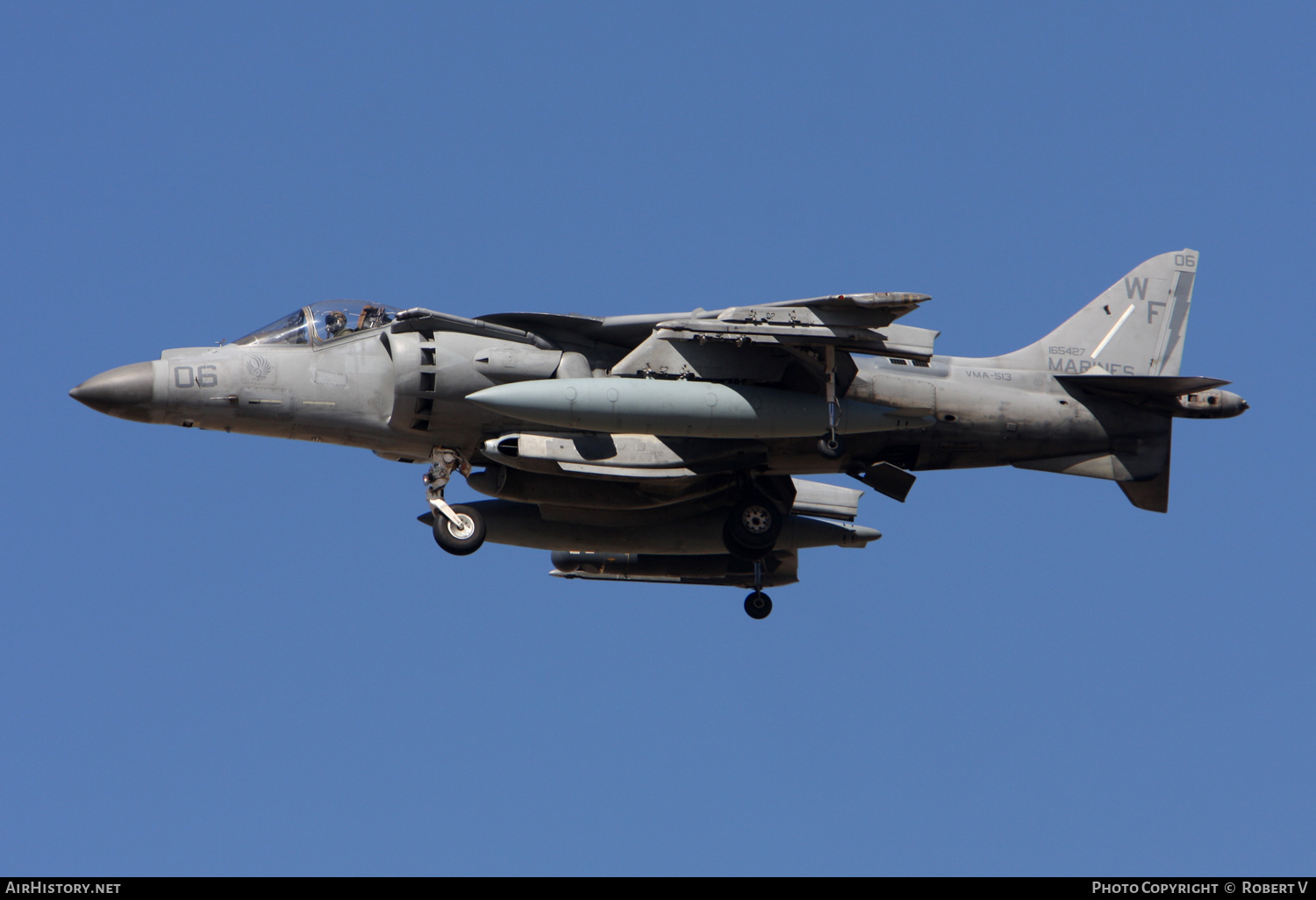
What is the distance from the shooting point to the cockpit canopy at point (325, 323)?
18891mm

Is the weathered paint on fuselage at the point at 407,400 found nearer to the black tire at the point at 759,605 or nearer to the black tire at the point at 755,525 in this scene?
the black tire at the point at 755,525

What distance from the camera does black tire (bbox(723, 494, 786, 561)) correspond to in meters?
20.1

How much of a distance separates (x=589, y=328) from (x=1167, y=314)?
8748 millimetres

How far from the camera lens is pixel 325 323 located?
19.0 meters

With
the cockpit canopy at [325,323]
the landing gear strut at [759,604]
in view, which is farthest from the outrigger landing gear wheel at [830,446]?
the cockpit canopy at [325,323]

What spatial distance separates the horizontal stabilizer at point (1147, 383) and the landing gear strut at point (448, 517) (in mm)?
8169

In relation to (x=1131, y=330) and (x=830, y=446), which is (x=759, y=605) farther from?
(x=1131, y=330)

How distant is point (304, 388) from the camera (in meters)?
18.6

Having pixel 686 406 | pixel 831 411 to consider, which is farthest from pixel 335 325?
pixel 831 411

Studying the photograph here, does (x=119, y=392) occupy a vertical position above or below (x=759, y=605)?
above

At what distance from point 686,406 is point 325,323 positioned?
4861 millimetres
